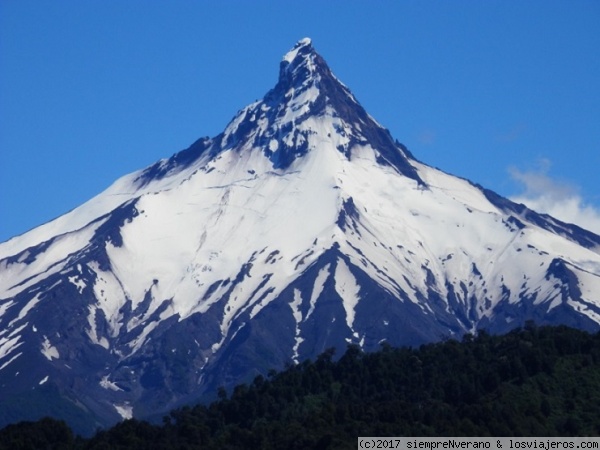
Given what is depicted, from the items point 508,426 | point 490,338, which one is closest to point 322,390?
point 490,338

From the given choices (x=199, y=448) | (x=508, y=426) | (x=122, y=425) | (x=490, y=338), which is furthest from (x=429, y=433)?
(x=490, y=338)

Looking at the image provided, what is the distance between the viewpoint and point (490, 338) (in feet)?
504

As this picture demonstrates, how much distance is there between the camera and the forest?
393ft

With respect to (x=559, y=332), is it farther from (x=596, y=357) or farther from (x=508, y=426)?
(x=508, y=426)

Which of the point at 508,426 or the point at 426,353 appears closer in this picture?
the point at 508,426

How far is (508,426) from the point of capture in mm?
118375

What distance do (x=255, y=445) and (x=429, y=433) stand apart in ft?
38.3

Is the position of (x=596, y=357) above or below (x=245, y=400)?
below

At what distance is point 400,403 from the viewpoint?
5064 inches

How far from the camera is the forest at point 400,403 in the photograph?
120m

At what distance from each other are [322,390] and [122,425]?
20431 millimetres

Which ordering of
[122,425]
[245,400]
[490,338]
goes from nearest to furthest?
[122,425], [245,400], [490,338]

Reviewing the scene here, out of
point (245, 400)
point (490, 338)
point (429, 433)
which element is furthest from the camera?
point (490, 338)

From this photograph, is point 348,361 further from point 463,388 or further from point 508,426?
point 508,426
